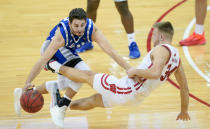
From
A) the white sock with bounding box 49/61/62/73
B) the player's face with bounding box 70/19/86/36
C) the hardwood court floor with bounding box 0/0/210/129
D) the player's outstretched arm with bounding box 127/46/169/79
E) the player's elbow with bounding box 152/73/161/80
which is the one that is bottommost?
the hardwood court floor with bounding box 0/0/210/129

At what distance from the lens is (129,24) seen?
571 cm

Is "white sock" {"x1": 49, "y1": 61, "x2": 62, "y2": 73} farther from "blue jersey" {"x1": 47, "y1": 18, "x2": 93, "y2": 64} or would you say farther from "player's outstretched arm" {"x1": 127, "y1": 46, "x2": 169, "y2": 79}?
"player's outstretched arm" {"x1": 127, "y1": 46, "x2": 169, "y2": 79}

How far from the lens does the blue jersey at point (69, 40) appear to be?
3826mm

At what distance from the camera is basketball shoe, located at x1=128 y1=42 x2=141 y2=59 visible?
573cm

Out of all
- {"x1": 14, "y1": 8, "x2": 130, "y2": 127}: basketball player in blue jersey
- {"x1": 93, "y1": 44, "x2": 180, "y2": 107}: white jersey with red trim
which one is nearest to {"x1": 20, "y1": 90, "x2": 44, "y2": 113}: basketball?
{"x1": 14, "y1": 8, "x2": 130, "y2": 127}: basketball player in blue jersey

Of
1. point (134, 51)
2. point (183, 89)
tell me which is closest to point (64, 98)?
point (183, 89)

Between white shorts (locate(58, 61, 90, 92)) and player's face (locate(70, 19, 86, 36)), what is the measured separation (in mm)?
476

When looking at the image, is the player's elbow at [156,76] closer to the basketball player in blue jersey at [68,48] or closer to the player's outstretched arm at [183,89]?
the player's outstretched arm at [183,89]

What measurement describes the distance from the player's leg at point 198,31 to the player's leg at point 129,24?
0.86m

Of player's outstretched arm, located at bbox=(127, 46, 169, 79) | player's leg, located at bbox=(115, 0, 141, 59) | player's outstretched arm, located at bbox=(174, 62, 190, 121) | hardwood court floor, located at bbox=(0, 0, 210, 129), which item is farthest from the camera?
player's leg, located at bbox=(115, 0, 141, 59)

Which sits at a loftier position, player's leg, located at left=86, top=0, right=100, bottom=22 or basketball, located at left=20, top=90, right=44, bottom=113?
player's leg, located at left=86, top=0, right=100, bottom=22

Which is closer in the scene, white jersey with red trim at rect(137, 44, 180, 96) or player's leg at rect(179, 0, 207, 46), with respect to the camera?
white jersey with red trim at rect(137, 44, 180, 96)

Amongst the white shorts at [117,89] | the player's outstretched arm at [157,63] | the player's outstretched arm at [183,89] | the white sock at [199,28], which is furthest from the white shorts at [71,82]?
the white sock at [199,28]

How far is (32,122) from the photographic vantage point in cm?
425
